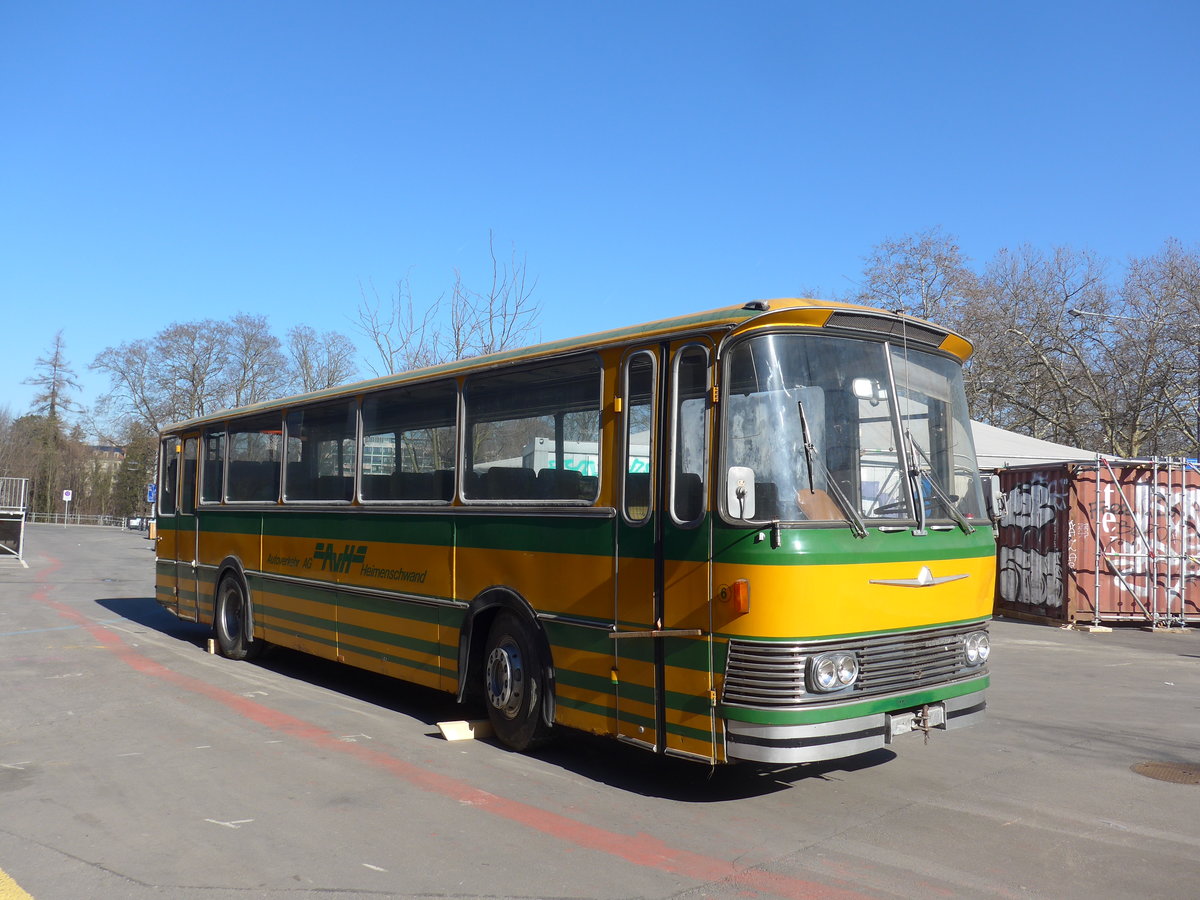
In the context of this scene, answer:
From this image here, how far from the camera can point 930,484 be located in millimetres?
6559

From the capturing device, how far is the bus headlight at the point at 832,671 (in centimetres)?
572

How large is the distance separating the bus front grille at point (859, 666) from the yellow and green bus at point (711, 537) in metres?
0.01

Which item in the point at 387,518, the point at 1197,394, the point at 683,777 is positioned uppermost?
the point at 1197,394

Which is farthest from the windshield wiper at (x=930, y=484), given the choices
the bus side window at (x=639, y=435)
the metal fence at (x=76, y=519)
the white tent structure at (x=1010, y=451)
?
the metal fence at (x=76, y=519)

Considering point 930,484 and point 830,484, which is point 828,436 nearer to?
point 830,484

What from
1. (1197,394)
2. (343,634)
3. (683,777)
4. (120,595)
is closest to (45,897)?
(683,777)

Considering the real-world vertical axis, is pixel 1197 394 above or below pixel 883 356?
above

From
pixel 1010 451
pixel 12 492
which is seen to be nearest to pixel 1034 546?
pixel 1010 451

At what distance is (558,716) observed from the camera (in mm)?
7098

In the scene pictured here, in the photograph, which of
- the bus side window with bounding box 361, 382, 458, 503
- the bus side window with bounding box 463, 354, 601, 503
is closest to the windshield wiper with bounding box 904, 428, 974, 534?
the bus side window with bounding box 463, 354, 601, 503

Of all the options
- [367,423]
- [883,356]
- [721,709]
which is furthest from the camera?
[367,423]

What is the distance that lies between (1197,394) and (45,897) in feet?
126

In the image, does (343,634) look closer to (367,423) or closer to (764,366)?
(367,423)

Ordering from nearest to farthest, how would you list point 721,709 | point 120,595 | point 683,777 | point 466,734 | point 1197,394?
point 721,709 < point 683,777 < point 466,734 < point 120,595 < point 1197,394
